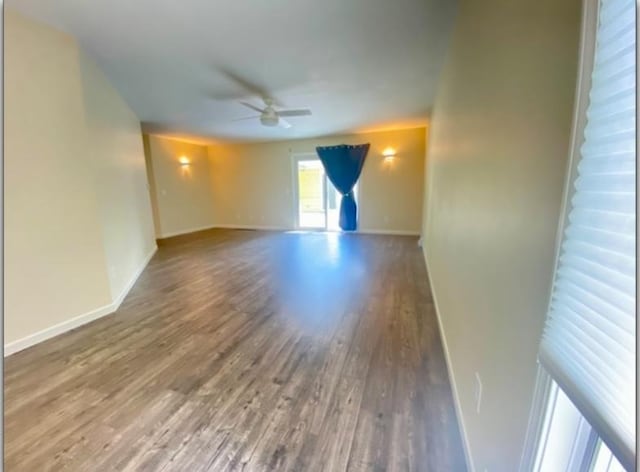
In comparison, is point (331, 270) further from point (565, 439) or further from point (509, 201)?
point (565, 439)

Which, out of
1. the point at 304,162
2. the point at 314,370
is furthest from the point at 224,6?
the point at 304,162

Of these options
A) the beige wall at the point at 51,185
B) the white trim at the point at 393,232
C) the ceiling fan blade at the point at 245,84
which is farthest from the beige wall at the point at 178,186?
the white trim at the point at 393,232

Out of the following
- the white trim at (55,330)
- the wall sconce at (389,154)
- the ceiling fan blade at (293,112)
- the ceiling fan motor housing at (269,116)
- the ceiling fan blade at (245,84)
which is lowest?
the white trim at (55,330)

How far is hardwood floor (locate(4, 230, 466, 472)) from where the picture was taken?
1331 millimetres

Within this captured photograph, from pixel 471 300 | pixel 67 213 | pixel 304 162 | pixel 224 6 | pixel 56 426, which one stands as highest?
pixel 224 6

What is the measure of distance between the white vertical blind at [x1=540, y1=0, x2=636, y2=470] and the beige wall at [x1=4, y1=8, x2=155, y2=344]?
3.08 m

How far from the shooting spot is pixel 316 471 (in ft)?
4.08

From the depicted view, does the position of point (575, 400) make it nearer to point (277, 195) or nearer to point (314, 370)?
point (314, 370)

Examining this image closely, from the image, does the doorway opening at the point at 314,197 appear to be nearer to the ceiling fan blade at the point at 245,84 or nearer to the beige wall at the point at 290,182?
the beige wall at the point at 290,182

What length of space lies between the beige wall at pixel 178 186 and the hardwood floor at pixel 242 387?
422 cm

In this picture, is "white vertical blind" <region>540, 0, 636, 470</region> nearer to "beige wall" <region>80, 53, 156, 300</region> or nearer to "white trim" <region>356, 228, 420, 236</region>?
"beige wall" <region>80, 53, 156, 300</region>

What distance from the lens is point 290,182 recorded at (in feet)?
25.1

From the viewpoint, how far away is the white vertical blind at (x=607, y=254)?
0.40 metres

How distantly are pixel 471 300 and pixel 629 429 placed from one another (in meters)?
1.05
